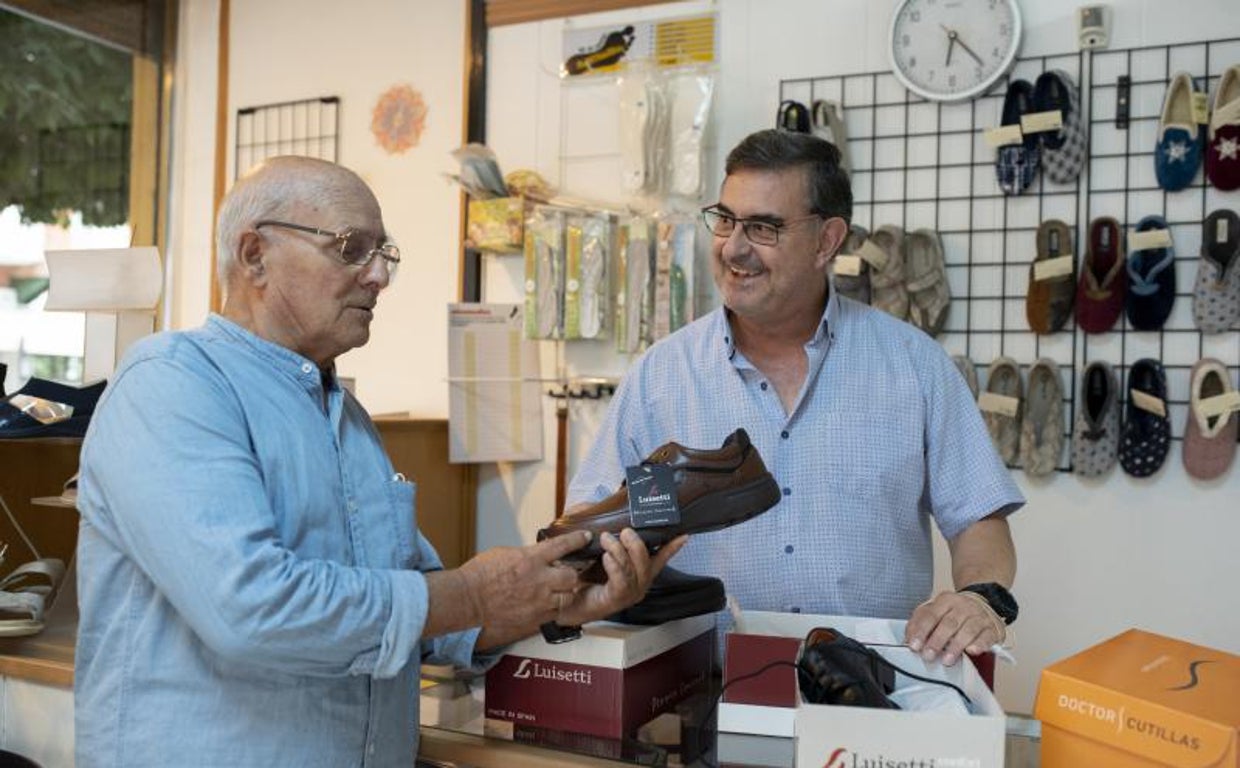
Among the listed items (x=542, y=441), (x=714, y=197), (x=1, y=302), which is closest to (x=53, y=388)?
(x=542, y=441)

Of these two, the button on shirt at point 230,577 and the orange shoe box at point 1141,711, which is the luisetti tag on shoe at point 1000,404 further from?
the button on shirt at point 230,577

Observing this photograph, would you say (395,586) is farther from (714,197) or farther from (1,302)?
(1,302)

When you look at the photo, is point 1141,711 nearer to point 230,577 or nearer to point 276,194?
point 230,577

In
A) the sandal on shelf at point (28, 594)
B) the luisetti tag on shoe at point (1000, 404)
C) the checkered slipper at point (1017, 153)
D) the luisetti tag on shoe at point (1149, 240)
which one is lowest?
the sandal on shelf at point (28, 594)

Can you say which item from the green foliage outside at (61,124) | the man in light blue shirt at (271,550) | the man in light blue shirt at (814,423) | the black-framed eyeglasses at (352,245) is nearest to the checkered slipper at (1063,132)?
the man in light blue shirt at (814,423)

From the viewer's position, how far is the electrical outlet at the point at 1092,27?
3270 mm

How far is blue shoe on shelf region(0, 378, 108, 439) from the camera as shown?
2.25 meters

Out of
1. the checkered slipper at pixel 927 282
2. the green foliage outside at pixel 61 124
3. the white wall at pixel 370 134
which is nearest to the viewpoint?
the checkered slipper at pixel 927 282

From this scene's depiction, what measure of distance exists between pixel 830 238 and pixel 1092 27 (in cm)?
161

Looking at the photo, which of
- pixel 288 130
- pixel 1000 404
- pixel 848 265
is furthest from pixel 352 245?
pixel 288 130

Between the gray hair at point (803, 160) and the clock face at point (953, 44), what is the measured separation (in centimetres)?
145

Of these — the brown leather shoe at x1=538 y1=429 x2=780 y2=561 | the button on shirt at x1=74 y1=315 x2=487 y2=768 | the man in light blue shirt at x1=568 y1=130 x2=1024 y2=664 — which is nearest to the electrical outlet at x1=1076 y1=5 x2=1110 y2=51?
the man in light blue shirt at x1=568 y1=130 x2=1024 y2=664

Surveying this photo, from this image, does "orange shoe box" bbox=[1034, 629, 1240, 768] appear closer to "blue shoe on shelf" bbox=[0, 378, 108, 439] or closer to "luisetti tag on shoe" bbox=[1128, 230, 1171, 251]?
"blue shoe on shelf" bbox=[0, 378, 108, 439]

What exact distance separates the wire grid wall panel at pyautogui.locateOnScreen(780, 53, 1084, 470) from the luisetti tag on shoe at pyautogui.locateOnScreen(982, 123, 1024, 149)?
0.21 ft
